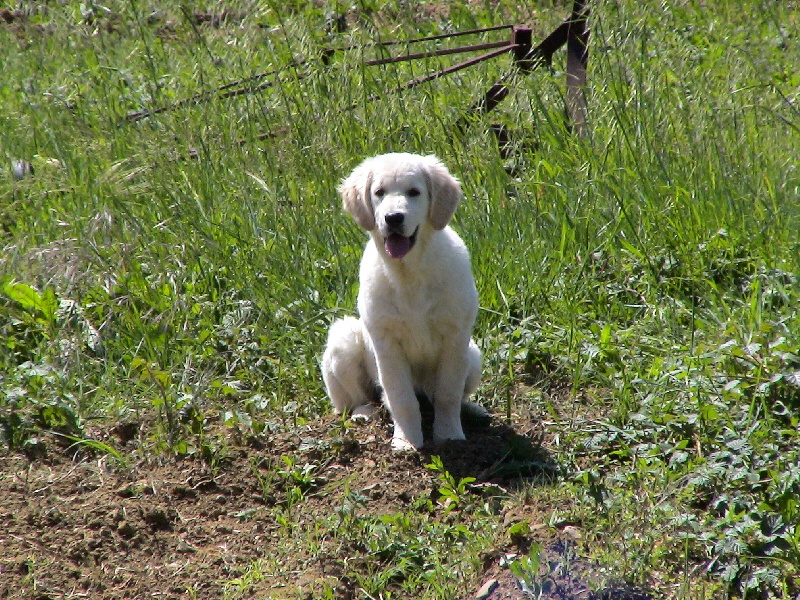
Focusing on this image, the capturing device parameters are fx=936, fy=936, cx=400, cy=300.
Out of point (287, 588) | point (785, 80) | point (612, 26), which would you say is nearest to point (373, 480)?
point (287, 588)

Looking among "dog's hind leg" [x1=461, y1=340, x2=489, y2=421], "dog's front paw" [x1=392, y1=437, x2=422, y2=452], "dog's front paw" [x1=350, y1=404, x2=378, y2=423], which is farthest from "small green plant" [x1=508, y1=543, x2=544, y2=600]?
"dog's front paw" [x1=350, y1=404, x2=378, y2=423]

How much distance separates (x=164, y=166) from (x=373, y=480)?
83.2 inches

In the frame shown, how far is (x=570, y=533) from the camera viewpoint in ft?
9.20

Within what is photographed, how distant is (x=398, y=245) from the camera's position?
10.9 ft

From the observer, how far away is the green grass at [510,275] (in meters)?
2.92

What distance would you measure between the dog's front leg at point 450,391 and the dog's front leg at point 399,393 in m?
0.08

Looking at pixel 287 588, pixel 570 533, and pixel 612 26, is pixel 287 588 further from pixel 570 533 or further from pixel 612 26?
pixel 612 26

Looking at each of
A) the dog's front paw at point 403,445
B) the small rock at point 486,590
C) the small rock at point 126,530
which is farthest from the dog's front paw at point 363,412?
the small rock at point 486,590

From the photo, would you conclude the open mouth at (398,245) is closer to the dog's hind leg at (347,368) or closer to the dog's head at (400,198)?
the dog's head at (400,198)

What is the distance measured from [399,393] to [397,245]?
1.89 ft

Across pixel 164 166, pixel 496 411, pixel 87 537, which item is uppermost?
pixel 164 166

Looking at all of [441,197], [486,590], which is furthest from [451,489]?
[441,197]

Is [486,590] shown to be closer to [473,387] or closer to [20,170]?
[473,387]

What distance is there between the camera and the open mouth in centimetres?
330
